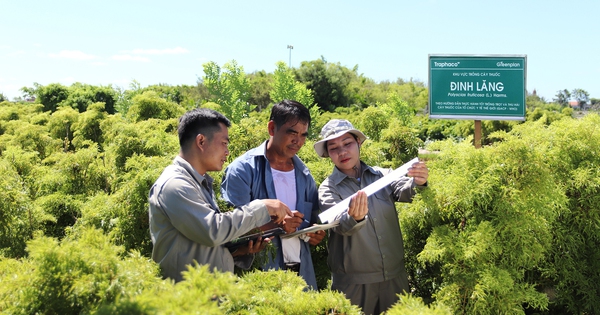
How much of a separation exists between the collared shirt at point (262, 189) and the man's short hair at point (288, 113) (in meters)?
0.18

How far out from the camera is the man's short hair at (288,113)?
2.48 meters

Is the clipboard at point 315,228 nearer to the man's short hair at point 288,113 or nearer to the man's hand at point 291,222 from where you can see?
the man's hand at point 291,222

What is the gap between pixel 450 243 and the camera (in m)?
2.37

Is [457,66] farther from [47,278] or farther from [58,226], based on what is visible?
[47,278]

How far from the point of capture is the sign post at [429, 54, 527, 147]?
5.32 m

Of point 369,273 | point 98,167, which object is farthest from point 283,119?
point 98,167

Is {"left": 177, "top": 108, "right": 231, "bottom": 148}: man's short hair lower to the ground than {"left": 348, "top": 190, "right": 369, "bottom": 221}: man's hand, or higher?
higher

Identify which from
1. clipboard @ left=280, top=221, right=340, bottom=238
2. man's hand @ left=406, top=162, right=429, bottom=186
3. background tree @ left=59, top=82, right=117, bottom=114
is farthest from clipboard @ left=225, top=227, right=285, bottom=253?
background tree @ left=59, top=82, right=117, bottom=114

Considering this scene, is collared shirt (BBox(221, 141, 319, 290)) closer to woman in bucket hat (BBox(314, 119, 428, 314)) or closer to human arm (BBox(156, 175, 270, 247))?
woman in bucket hat (BBox(314, 119, 428, 314))

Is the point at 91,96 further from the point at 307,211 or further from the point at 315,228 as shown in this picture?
the point at 315,228

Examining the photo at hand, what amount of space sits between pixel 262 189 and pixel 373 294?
78 cm

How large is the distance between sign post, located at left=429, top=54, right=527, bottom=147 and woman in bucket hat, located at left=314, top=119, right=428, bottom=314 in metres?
3.05

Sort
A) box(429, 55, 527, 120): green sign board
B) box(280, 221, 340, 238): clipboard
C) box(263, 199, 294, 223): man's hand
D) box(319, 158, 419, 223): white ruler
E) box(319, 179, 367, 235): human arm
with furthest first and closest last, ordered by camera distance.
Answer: box(429, 55, 527, 120): green sign board < box(319, 179, 367, 235): human arm < box(319, 158, 419, 223): white ruler < box(280, 221, 340, 238): clipboard < box(263, 199, 294, 223): man's hand

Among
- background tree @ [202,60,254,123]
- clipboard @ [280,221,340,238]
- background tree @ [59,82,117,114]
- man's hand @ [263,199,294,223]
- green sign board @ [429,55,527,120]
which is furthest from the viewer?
background tree @ [59,82,117,114]
